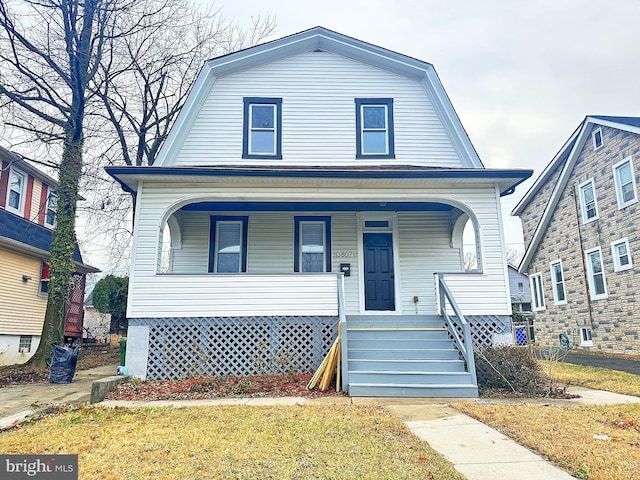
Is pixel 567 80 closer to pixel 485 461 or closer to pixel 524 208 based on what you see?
pixel 524 208

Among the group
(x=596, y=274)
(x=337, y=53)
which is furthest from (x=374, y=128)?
(x=596, y=274)

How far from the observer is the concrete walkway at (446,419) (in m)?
3.51

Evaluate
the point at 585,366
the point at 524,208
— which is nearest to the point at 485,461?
the point at 585,366

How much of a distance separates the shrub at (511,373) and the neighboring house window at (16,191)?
1538 cm

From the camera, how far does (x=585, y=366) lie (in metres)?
11.2

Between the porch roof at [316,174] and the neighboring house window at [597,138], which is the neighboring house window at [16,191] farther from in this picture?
the neighboring house window at [597,138]

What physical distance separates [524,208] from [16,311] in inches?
874

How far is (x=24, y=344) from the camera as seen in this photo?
48.1 ft

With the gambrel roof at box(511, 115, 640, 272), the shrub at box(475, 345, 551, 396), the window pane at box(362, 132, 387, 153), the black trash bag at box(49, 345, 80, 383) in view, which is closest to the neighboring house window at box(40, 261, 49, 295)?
the black trash bag at box(49, 345, 80, 383)

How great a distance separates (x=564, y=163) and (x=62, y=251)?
18.4 m

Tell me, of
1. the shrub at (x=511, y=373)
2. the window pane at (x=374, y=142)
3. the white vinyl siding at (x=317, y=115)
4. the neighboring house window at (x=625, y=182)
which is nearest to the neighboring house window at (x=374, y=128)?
the window pane at (x=374, y=142)

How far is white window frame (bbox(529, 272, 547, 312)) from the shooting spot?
19.2m

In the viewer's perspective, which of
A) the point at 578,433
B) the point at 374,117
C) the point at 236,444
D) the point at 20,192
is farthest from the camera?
the point at 20,192

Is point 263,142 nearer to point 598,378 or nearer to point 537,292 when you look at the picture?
point 598,378
